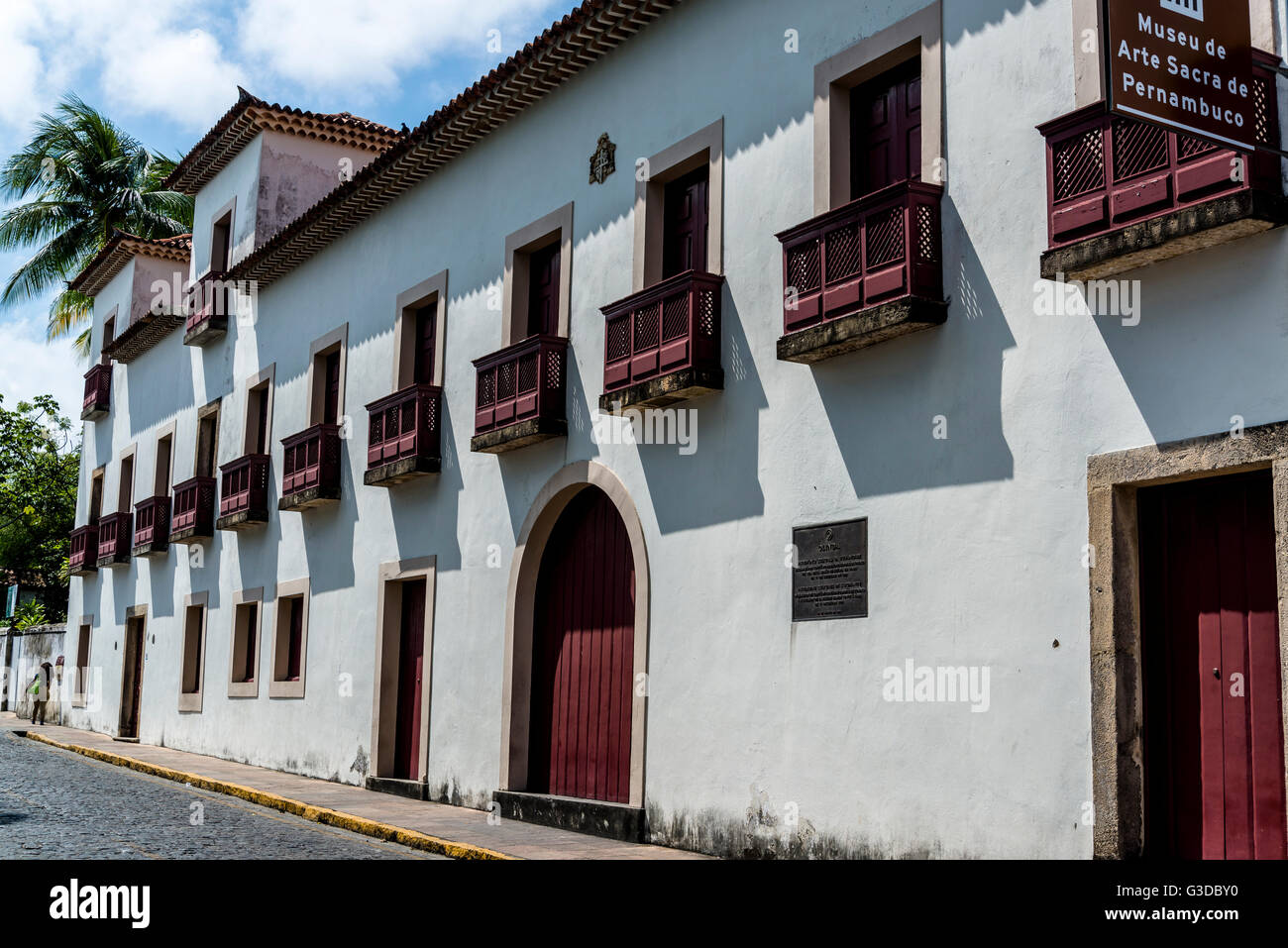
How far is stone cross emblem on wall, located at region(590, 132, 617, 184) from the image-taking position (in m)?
11.7

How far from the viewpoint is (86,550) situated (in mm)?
26875

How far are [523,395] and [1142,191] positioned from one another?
257 inches

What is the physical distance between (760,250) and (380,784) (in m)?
7.67

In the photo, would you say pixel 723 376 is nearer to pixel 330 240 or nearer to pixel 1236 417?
pixel 1236 417

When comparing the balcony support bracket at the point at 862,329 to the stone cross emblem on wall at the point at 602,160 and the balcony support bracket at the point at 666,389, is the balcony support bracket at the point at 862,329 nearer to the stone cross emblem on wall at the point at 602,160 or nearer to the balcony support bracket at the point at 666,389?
the balcony support bracket at the point at 666,389

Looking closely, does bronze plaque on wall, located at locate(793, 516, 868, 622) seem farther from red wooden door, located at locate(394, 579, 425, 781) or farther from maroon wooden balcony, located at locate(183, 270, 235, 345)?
maroon wooden balcony, located at locate(183, 270, 235, 345)

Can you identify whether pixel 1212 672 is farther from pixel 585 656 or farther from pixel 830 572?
pixel 585 656

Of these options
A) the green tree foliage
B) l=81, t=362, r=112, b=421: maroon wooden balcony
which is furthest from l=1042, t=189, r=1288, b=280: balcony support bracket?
the green tree foliage

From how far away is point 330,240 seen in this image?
17.4 m

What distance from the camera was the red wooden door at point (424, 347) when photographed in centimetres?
1497

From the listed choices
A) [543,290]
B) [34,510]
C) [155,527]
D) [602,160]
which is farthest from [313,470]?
[34,510]

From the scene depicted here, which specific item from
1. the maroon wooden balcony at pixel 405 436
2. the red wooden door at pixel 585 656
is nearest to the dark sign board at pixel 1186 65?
the red wooden door at pixel 585 656

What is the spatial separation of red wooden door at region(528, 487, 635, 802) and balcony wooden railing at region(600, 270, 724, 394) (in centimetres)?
149
